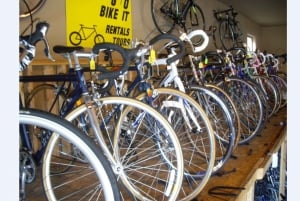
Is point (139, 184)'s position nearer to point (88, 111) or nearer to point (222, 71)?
point (88, 111)

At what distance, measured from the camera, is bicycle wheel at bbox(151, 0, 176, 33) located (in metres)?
4.90

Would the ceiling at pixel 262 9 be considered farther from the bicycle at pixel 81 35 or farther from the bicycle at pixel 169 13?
the bicycle at pixel 81 35

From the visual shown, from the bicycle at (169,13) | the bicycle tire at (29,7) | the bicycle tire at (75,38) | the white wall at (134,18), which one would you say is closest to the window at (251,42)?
the white wall at (134,18)

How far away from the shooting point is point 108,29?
385 centimetres

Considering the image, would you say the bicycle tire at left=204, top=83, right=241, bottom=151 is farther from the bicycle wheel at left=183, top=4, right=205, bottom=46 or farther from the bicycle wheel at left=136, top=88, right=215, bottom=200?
the bicycle wheel at left=183, top=4, right=205, bottom=46

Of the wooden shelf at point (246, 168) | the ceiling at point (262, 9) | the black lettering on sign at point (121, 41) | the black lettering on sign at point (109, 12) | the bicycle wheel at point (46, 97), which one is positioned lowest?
the wooden shelf at point (246, 168)

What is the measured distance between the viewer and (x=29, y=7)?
9.58ft

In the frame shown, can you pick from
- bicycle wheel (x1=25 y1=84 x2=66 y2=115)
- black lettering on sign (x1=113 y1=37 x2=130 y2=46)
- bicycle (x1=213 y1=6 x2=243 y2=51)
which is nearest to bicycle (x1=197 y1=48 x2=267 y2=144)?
black lettering on sign (x1=113 y1=37 x2=130 y2=46)

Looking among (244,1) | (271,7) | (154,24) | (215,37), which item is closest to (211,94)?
(154,24)

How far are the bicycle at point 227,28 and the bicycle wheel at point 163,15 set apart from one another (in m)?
2.42

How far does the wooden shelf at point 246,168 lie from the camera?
2.34 metres

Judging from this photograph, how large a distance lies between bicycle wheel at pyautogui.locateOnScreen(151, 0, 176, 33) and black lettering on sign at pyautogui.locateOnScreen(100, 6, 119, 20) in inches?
37.1

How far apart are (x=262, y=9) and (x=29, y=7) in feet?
26.2

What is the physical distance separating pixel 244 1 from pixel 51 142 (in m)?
7.70
